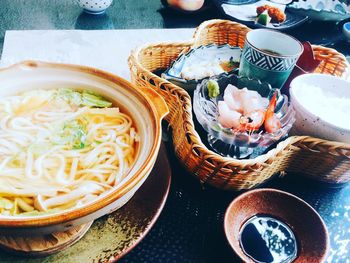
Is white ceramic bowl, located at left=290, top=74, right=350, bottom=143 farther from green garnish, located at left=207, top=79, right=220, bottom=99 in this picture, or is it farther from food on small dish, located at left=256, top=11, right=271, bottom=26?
food on small dish, located at left=256, top=11, right=271, bottom=26

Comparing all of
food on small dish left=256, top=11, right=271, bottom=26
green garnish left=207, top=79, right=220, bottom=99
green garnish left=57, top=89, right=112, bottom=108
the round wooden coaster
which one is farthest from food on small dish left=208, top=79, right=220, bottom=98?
food on small dish left=256, top=11, right=271, bottom=26

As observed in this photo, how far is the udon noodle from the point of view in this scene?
882 millimetres

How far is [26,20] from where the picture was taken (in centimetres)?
221

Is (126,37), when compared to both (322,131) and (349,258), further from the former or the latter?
(349,258)

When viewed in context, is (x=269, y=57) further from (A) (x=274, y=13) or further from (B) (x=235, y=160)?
(A) (x=274, y=13)

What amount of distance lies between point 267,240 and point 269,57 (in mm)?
677

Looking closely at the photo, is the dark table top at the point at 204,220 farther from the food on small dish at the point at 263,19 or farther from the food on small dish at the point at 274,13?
the food on small dish at the point at 274,13

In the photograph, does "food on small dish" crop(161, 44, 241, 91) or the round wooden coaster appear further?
"food on small dish" crop(161, 44, 241, 91)

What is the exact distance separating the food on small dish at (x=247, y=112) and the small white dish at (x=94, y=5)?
4.42 feet

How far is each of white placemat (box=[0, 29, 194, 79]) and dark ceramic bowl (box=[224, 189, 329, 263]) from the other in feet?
3.01

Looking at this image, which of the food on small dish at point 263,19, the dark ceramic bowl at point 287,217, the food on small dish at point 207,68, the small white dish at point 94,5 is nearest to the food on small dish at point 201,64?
the food on small dish at point 207,68

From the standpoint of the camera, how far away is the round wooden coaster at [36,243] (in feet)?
2.69

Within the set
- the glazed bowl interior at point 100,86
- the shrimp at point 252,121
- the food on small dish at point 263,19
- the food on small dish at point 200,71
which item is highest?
the glazed bowl interior at point 100,86

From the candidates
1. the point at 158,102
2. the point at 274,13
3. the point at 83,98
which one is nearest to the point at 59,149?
the point at 83,98
